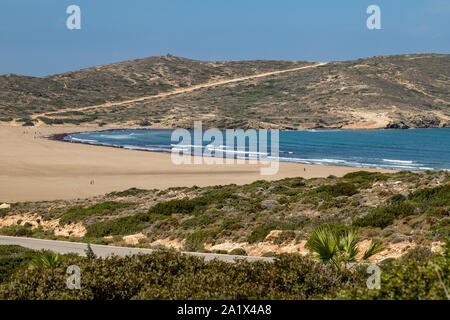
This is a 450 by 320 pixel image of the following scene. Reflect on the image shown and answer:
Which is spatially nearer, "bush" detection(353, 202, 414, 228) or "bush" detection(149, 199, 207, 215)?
"bush" detection(353, 202, 414, 228)

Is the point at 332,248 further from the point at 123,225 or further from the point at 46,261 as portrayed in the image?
the point at 123,225

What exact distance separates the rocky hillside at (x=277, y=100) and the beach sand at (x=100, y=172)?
226 feet

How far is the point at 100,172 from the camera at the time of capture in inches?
Result: 2090

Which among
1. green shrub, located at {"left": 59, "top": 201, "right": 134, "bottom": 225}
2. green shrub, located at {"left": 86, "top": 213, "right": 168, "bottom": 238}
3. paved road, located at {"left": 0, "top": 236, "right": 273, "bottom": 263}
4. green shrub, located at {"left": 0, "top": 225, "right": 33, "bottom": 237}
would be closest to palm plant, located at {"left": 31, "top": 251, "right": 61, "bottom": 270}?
paved road, located at {"left": 0, "top": 236, "right": 273, "bottom": 263}

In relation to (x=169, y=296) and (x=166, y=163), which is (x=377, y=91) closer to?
(x=166, y=163)

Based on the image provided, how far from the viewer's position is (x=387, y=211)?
1912 cm

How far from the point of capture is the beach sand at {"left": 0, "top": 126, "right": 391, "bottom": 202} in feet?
140

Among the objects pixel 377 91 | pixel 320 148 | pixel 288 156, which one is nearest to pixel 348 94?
pixel 377 91

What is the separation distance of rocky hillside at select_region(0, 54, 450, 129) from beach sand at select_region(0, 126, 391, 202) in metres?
69.0

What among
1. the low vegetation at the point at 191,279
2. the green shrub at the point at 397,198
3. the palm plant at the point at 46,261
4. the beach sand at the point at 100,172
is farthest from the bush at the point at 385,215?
the beach sand at the point at 100,172

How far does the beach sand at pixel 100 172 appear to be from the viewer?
140 feet

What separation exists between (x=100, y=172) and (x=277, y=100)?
413 ft

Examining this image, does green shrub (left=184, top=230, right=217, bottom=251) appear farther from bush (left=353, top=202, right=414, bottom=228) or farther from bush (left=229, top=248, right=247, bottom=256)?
bush (left=353, top=202, right=414, bottom=228)

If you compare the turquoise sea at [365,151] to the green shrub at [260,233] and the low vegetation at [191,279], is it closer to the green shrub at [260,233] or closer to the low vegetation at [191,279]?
the green shrub at [260,233]
